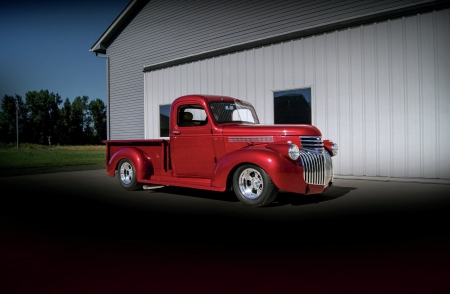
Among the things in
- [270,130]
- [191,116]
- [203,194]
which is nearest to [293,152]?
[270,130]

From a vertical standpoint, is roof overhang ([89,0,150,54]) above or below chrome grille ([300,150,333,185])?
above

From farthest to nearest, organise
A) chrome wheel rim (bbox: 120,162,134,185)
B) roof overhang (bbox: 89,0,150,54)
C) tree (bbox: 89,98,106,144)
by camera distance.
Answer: tree (bbox: 89,98,106,144) → roof overhang (bbox: 89,0,150,54) → chrome wheel rim (bbox: 120,162,134,185)

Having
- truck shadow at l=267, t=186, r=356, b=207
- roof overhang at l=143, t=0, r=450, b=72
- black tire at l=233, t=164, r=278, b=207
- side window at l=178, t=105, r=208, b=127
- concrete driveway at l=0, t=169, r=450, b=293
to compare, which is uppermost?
roof overhang at l=143, t=0, r=450, b=72

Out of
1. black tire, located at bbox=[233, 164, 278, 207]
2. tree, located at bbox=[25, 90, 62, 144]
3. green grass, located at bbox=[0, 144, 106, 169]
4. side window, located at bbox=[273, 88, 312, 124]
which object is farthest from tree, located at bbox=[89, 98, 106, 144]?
black tire, located at bbox=[233, 164, 278, 207]

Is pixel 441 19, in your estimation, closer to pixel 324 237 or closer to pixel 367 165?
pixel 367 165

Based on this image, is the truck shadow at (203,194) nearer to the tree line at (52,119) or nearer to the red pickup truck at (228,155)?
the red pickup truck at (228,155)

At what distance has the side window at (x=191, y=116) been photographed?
7607mm

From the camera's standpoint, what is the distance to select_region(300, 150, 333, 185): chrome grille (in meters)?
6.22

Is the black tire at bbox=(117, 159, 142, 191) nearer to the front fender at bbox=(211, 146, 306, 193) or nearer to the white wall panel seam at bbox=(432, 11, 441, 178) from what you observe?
the front fender at bbox=(211, 146, 306, 193)

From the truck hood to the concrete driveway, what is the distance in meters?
1.27

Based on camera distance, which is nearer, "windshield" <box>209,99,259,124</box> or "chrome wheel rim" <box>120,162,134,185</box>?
"windshield" <box>209,99,259,124</box>

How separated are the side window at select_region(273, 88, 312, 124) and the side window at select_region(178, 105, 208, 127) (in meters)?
4.29

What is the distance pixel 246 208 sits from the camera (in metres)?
6.24

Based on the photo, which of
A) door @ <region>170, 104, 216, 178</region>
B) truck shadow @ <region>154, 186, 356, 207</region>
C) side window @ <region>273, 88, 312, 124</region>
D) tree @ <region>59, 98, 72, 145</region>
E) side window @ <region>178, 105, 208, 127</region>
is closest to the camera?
truck shadow @ <region>154, 186, 356, 207</region>
